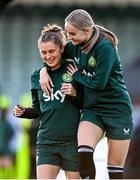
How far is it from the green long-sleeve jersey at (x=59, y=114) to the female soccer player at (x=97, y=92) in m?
0.08

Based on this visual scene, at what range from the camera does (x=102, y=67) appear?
6492 mm

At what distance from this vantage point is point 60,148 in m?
6.79

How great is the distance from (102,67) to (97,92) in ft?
0.70

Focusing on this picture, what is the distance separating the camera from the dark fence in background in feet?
60.0

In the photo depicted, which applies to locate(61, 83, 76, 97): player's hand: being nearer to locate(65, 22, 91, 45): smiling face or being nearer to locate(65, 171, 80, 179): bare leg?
locate(65, 22, 91, 45): smiling face

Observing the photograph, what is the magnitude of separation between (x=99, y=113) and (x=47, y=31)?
74 cm

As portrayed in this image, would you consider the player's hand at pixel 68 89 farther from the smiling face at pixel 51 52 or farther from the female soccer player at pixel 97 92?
the smiling face at pixel 51 52

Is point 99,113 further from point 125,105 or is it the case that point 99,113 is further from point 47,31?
point 47,31

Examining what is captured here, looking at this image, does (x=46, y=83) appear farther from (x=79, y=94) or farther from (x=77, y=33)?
(x=77, y=33)

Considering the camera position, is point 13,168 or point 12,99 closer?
point 13,168

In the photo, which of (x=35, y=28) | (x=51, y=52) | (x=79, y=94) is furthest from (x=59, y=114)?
(x=35, y=28)

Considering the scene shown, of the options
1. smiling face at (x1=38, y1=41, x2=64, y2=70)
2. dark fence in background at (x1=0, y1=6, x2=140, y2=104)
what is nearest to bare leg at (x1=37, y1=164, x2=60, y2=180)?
smiling face at (x1=38, y1=41, x2=64, y2=70)

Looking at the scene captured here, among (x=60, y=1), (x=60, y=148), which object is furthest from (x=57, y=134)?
(x=60, y=1)

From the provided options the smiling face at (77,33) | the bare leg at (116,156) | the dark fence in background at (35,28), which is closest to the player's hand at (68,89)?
the smiling face at (77,33)
